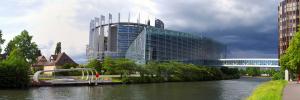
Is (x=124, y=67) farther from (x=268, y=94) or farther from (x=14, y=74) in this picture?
(x=268, y=94)

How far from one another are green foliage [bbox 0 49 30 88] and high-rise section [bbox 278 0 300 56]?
85.4 metres

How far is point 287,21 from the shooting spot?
14562 cm

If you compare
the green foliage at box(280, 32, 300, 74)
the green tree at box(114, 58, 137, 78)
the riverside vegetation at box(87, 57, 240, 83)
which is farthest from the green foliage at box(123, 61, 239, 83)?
the green foliage at box(280, 32, 300, 74)

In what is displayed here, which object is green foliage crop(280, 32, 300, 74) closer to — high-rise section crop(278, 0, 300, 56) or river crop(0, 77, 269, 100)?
river crop(0, 77, 269, 100)

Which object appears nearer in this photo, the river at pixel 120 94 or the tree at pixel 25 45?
the river at pixel 120 94

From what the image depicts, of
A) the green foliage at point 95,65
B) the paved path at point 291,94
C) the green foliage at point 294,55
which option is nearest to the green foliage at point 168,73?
the green foliage at point 95,65

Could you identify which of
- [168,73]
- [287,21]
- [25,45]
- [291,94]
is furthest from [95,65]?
[291,94]

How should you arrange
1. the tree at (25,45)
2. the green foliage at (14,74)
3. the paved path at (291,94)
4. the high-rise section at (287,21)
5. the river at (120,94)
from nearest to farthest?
1. the paved path at (291,94)
2. the river at (120,94)
3. the green foliage at (14,74)
4. the tree at (25,45)
5. the high-rise section at (287,21)

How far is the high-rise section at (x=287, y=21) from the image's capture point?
14200 centimetres

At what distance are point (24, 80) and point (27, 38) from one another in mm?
30171

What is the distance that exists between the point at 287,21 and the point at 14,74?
9120 centimetres

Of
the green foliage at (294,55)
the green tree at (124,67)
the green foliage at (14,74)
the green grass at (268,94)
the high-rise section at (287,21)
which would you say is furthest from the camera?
the high-rise section at (287,21)

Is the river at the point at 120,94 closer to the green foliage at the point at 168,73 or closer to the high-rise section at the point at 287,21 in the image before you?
the green foliage at the point at 168,73

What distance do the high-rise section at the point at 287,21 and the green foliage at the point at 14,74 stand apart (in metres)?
85.4
